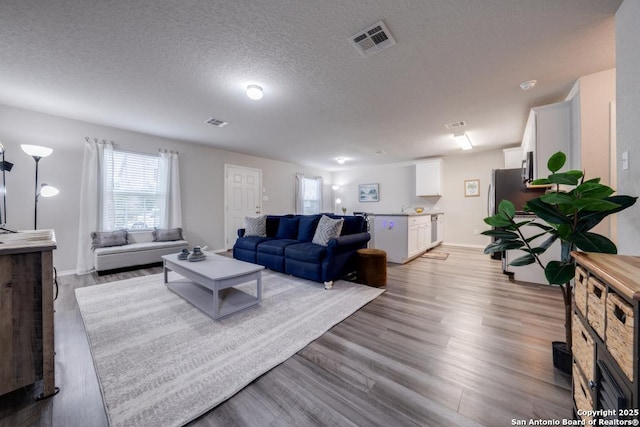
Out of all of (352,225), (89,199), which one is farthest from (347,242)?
(89,199)

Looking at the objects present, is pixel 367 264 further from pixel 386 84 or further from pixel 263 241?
pixel 386 84

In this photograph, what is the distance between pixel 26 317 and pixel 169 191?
12.6ft

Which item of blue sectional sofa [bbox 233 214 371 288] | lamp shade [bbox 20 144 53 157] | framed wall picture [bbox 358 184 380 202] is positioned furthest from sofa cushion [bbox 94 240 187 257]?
framed wall picture [bbox 358 184 380 202]

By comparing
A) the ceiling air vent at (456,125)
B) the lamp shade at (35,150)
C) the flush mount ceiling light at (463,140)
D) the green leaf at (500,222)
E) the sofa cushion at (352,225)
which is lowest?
the sofa cushion at (352,225)

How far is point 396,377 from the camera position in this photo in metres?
1.43

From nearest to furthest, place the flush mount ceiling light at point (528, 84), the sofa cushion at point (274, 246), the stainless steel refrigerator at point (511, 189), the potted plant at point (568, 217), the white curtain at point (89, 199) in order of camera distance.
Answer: the potted plant at point (568, 217)
the flush mount ceiling light at point (528, 84)
the sofa cushion at point (274, 246)
the white curtain at point (89, 199)
the stainless steel refrigerator at point (511, 189)

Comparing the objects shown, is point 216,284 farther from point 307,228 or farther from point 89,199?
point 89,199

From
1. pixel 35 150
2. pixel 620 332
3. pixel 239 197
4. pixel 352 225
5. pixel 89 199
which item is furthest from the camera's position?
pixel 239 197

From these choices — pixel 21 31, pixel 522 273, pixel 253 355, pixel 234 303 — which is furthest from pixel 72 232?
pixel 522 273

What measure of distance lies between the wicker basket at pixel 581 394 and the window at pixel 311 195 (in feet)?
22.7

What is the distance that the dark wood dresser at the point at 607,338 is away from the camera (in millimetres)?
602

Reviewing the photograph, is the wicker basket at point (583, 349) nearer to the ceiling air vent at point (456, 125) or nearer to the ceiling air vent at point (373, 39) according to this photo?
the ceiling air vent at point (373, 39)

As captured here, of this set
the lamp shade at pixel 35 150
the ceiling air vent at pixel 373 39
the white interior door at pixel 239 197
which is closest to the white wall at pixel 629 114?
the ceiling air vent at pixel 373 39

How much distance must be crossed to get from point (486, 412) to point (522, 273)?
114 inches
